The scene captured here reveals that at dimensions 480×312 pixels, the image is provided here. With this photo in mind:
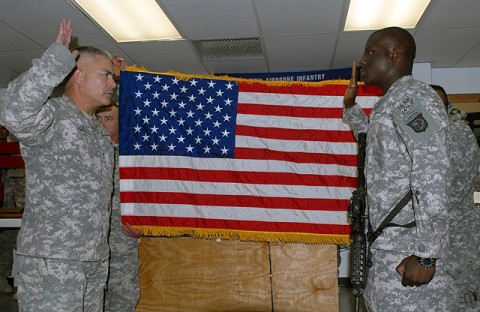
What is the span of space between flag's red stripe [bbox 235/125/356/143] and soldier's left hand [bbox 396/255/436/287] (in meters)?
1.50

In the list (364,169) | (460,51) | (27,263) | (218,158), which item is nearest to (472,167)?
(364,169)

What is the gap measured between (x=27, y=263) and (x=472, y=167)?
239 cm

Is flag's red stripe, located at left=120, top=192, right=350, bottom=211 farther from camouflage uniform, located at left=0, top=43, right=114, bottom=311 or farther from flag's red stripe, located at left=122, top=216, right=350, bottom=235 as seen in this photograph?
camouflage uniform, located at left=0, top=43, right=114, bottom=311

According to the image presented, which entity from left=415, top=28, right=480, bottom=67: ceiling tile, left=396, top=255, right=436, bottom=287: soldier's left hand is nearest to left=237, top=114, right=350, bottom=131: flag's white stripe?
left=396, top=255, right=436, bottom=287: soldier's left hand

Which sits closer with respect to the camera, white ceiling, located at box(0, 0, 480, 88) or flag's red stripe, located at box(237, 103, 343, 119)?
flag's red stripe, located at box(237, 103, 343, 119)

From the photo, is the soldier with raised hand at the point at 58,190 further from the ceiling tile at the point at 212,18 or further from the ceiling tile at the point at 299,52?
the ceiling tile at the point at 299,52

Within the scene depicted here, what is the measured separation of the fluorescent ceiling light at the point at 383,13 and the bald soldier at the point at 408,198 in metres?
2.34

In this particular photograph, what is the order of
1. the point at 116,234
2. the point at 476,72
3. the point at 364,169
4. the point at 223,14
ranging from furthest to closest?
the point at 476,72
the point at 223,14
the point at 116,234
the point at 364,169

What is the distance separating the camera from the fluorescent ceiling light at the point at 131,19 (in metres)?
3.64

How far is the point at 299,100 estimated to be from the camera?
289 cm

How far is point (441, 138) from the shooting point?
143 cm

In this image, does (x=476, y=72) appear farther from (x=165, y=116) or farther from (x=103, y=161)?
(x=103, y=161)

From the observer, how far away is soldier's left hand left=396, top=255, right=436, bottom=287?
1356 millimetres

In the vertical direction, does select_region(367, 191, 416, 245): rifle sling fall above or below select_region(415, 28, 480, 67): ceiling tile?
below
